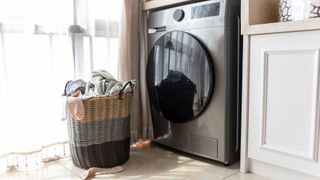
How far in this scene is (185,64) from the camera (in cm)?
146

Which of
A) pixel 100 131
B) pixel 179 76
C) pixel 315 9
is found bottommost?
pixel 100 131

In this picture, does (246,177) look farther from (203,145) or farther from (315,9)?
(315,9)

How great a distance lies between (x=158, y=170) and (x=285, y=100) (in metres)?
0.67

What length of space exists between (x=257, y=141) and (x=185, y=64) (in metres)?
0.52

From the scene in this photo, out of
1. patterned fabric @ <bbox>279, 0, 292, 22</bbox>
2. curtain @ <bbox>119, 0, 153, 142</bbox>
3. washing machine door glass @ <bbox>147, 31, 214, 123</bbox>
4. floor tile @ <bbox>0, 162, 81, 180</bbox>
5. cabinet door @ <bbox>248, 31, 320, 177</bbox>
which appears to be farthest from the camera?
curtain @ <bbox>119, 0, 153, 142</bbox>

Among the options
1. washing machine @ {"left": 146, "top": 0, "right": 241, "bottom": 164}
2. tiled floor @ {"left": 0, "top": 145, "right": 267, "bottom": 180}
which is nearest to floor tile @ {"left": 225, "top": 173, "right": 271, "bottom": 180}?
tiled floor @ {"left": 0, "top": 145, "right": 267, "bottom": 180}

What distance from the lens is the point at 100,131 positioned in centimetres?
134

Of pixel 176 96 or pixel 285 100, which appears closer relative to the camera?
pixel 285 100

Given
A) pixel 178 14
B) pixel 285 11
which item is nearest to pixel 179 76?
pixel 178 14

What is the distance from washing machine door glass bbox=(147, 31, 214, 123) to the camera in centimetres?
139

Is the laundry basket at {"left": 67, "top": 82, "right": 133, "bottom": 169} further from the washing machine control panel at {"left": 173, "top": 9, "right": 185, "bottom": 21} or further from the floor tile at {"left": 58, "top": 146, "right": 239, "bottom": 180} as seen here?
the washing machine control panel at {"left": 173, "top": 9, "right": 185, "bottom": 21}

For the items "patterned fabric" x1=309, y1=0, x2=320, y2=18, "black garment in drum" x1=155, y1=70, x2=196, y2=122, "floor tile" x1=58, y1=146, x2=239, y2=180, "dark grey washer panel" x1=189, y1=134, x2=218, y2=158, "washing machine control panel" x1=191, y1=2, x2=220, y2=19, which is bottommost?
"floor tile" x1=58, y1=146, x2=239, y2=180

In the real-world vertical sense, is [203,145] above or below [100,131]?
below

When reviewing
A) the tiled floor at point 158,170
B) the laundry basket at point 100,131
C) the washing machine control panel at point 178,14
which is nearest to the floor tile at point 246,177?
the tiled floor at point 158,170
